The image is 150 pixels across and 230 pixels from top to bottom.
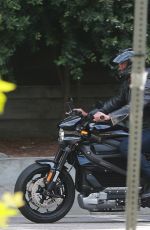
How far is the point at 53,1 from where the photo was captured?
968 centimetres

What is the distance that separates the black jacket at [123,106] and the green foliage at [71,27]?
2948 mm

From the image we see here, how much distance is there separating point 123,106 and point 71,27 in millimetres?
3537

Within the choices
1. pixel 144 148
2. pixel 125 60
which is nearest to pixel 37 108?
pixel 144 148

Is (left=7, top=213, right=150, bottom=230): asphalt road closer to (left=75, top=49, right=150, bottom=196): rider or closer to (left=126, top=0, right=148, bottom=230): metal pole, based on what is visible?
(left=75, top=49, right=150, bottom=196): rider

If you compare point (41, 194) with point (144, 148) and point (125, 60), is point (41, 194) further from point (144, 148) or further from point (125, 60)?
point (125, 60)

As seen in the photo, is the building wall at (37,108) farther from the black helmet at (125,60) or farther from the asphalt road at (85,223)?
the black helmet at (125,60)

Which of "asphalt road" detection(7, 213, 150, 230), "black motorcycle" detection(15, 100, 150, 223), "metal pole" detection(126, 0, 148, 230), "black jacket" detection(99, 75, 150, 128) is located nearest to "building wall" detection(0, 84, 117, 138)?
"asphalt road" detection(7, 213, 150, 230)

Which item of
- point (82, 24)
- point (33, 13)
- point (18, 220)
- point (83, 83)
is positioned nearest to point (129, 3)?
point (82, 24)

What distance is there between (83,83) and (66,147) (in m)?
5.49

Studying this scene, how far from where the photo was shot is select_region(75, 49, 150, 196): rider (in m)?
6.25

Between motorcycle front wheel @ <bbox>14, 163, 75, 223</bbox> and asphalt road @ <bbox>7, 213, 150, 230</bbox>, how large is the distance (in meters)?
0.11

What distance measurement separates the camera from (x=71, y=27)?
32.6 ft

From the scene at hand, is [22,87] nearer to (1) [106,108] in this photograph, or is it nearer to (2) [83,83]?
(2) [83,83]

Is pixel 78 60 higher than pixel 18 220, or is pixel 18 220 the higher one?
pixel 78 60
